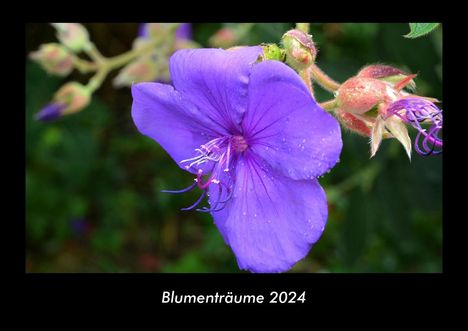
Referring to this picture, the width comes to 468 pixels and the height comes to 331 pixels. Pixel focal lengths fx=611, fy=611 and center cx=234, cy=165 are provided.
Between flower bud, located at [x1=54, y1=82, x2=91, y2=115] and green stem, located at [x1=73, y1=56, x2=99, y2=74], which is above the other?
green stem, located at [x1=73, y1=56, x2=99, y2=74]

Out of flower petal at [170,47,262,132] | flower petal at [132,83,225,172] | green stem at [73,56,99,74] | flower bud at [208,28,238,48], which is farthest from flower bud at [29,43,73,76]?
flower petal at [170,47,262,132]

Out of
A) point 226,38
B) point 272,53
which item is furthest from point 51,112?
point 272,53

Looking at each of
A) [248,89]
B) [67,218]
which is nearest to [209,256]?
[67,218]

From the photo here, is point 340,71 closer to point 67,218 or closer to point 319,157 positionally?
point 319,157

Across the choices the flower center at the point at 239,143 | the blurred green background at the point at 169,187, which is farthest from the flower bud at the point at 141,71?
the flower center at the point at 239,143

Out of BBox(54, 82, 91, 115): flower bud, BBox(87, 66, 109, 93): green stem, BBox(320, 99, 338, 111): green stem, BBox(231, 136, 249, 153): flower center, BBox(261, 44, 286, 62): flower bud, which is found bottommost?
BBox(231, 136, 249, 153): flower center

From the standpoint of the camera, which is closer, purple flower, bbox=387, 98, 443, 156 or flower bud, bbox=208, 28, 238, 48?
purple flower, bbox=387, 98, 443, 156

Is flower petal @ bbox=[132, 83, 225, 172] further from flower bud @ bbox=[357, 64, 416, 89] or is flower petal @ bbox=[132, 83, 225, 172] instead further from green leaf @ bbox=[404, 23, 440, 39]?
green leaf @ bbox=[404, 23, 440, 39]
